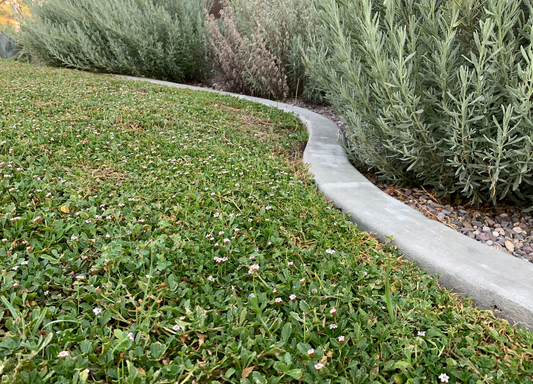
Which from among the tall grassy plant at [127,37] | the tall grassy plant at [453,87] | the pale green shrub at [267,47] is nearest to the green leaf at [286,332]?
the tall grassy plant at [453,87]

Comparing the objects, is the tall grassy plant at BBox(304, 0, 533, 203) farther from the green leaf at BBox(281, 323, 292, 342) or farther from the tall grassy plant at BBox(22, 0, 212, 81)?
the tall grassy plant at BBox(22, 0, 212, 81)

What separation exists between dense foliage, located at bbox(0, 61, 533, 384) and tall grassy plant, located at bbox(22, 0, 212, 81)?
15.3 feet

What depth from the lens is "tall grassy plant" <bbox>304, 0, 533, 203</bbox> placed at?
6.57 feet

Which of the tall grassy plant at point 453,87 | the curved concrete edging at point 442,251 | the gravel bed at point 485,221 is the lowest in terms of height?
the gravel bed at point 485,221

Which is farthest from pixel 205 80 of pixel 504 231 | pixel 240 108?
pixel 504 231

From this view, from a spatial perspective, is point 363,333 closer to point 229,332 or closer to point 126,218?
point 229,332

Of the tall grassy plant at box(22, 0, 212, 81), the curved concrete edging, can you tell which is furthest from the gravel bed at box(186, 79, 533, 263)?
the tall grassy plant at box(22, 0, 212, 81)

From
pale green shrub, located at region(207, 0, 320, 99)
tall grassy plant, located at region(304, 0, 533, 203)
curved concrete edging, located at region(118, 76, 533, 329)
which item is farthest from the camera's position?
pale green shrub, located at region(207, 0, 320, 99)

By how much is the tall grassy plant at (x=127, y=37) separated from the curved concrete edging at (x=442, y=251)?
5.47 metres

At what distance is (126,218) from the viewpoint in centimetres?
221

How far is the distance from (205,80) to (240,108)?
10.9 ft

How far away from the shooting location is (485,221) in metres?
2.45

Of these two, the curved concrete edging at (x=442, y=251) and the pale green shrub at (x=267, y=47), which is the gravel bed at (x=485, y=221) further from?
the pale green shrub at (x=267, y=47)

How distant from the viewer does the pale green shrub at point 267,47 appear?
5.95 metres
